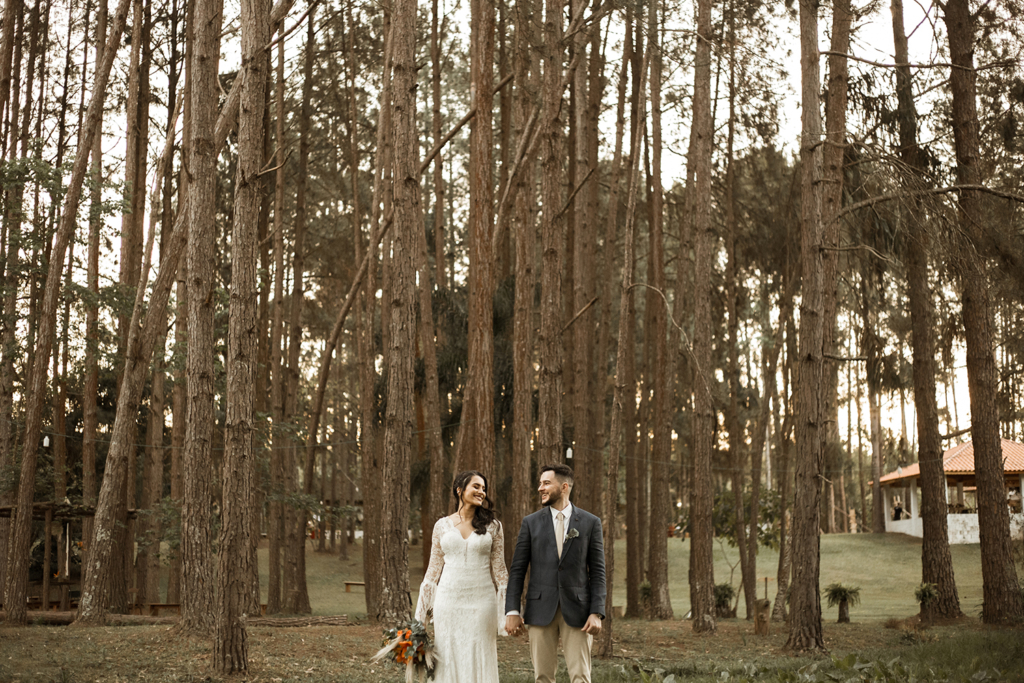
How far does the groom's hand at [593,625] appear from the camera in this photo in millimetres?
5207

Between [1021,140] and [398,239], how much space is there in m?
10.3

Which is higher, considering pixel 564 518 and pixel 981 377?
pixel 981 377

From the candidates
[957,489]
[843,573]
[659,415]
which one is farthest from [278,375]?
[957,489]

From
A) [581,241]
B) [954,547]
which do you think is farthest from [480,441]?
[954,547]

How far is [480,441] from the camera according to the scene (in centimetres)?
1147

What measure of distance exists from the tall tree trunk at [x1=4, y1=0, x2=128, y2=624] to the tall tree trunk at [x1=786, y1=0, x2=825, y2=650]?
9.82 m

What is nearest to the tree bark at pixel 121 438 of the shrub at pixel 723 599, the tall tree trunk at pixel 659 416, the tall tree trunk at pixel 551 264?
the tall tree trunk at pixel 551 264

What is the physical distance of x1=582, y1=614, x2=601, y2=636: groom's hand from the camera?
5207 mm

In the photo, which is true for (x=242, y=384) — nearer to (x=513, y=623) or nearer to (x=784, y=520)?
(x=513, y=623)

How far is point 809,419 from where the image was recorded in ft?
38.6

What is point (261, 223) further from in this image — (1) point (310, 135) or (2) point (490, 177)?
(2) point (490, 177)

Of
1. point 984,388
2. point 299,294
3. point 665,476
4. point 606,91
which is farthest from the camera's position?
point 606,91

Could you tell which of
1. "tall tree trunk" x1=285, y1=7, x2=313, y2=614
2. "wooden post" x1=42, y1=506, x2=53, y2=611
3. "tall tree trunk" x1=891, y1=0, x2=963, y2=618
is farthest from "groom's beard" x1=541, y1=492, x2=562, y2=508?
"tall tree trunk" x1=285, y1=7, x2=313, y2=614

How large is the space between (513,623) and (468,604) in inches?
12.4
